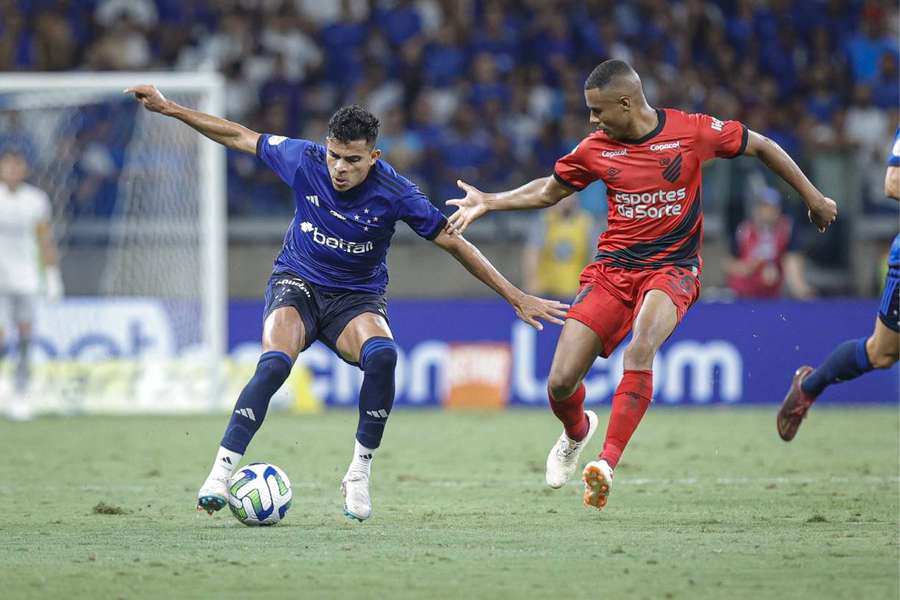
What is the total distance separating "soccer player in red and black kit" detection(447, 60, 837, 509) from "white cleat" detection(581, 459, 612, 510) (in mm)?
858

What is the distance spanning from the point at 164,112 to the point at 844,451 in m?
6.22

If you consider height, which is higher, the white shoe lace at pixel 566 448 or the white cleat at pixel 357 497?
the white shoe lace at pixel 566 448

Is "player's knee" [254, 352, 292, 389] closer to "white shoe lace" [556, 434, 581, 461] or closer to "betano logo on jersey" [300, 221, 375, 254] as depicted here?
"betano logo on jersey" [300, 221, 375, 254]

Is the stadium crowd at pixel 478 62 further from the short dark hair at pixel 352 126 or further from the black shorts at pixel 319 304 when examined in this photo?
the short dark hair at pixel 352 126

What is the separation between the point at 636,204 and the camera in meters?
8.01

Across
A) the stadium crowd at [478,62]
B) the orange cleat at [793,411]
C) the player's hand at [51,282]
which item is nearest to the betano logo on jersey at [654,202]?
the orange cleat at [793,411]

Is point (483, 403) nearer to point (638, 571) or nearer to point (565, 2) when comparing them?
point (565, 2)

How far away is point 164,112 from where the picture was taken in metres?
7.92

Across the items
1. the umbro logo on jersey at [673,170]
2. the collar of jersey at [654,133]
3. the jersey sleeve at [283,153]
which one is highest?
the collar of jersey at [654,133]

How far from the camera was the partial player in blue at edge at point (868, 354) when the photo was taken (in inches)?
309

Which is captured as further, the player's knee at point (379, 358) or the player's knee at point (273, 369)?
the player's knee at point (379, 358)

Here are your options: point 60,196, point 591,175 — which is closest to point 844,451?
point 591,175

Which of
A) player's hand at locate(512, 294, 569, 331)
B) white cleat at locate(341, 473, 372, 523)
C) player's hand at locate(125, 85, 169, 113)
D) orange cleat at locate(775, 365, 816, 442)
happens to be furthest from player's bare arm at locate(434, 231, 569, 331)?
orange cleat at locate(775, 365, 816, 442)

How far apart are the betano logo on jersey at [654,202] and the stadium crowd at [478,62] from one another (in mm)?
9528
